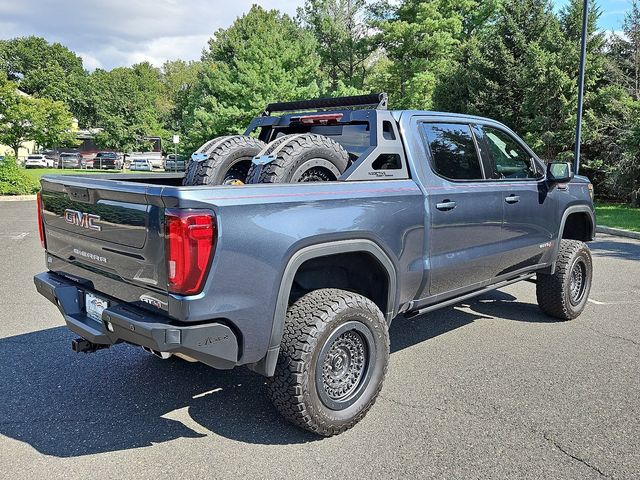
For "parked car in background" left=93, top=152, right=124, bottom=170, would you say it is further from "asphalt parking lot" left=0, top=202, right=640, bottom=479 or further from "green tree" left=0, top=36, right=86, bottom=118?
"asphalt parking lot" left=0, top=202, right=640, bottom=479

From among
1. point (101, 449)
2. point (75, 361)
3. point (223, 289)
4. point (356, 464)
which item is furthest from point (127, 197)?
point (75, 361)

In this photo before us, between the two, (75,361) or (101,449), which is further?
(75,361)

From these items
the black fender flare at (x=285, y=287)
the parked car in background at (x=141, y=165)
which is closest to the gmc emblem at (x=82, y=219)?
the black fender flare at (x=285, y=287)

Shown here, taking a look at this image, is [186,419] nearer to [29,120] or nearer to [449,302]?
[449,302]

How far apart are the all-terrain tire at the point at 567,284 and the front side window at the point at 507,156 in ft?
3.21

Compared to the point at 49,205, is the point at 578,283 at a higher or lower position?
lower

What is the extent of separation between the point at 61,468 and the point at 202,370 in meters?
1.45

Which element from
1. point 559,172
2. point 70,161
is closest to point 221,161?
point 559,172

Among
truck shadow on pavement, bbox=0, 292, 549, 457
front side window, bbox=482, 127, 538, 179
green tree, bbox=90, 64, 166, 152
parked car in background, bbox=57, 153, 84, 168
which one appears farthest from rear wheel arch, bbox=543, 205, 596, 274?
parked car in background, bbox=57, 153, 84, 168

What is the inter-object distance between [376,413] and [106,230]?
6.65 ft

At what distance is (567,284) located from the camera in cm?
541

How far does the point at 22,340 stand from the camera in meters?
4.74

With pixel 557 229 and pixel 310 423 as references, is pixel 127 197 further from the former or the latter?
pixel 557 229

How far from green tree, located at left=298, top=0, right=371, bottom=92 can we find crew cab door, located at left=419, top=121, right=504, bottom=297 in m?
30.9
